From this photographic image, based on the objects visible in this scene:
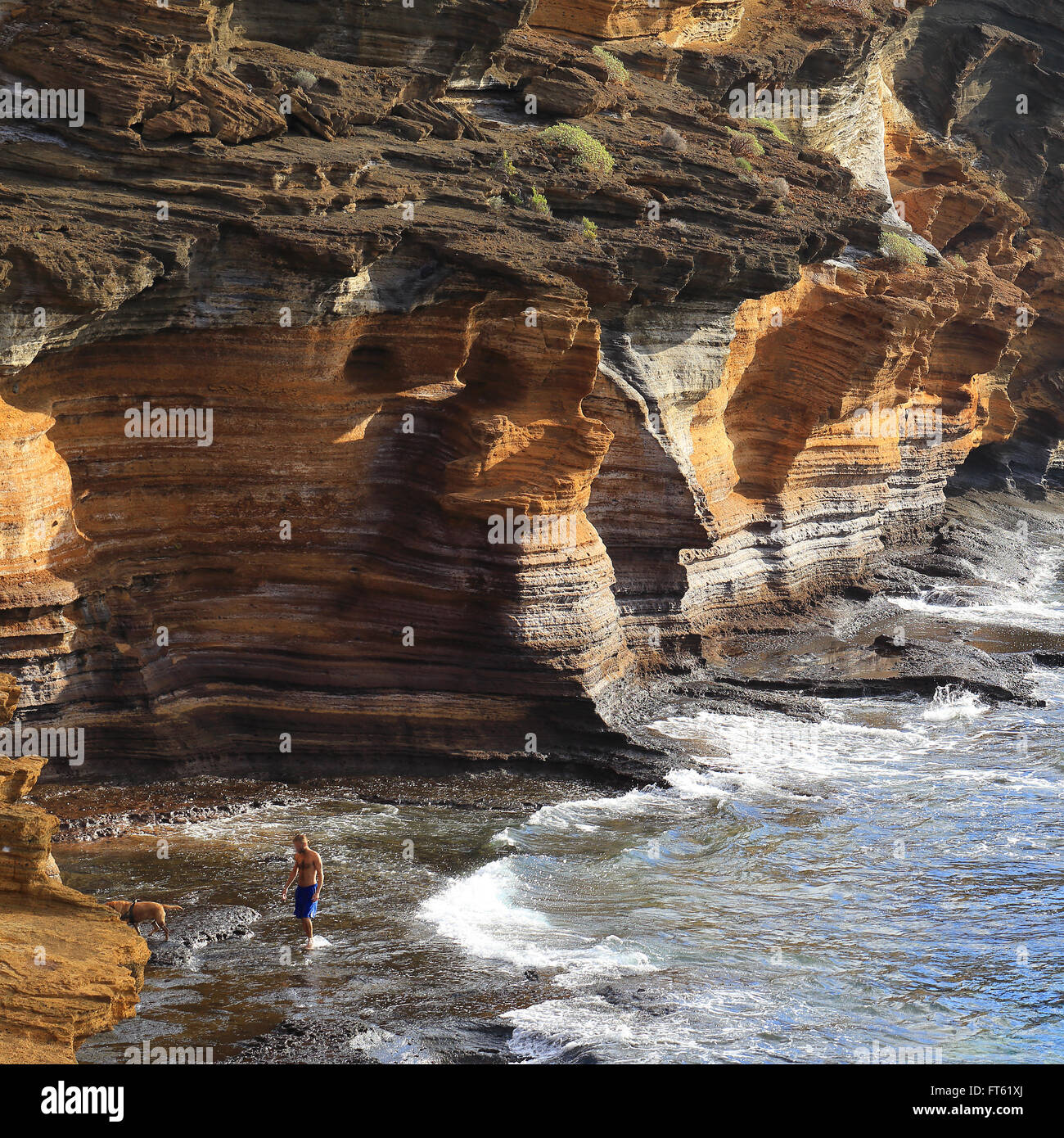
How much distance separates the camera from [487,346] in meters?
19.1

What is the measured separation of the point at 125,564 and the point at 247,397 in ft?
9.03

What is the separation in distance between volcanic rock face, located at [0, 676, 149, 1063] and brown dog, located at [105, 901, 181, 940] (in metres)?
1.27

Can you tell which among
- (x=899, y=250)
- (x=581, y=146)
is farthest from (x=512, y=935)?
(x=899, y=250)

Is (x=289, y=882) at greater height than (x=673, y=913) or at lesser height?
greater

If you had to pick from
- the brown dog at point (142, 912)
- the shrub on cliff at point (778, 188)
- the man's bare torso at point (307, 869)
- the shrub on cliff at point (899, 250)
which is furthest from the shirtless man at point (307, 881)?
the shrub on cliff at point (899, 250)

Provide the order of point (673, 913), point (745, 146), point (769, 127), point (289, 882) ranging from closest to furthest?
1. point (289, 882)
2. point (673, 913)
3. point (745, 146)
4. point (769, 127)

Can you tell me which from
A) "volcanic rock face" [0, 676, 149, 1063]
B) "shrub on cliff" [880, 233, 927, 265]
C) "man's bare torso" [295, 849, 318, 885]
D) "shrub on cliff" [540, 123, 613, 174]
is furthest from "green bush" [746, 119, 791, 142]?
"volcanic rock face" [0, 676, 149, 1063]

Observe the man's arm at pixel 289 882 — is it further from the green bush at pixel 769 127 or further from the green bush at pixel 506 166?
the green bush at pixel 769 127

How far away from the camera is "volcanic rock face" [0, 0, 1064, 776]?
52.9 feet

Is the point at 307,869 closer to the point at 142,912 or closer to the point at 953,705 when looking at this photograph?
the point at 142,912

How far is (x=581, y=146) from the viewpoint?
22.2m

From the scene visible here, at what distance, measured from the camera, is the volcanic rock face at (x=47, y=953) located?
9820mm

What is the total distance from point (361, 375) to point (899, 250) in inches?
713

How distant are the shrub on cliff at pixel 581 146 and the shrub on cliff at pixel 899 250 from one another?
11081 mm
